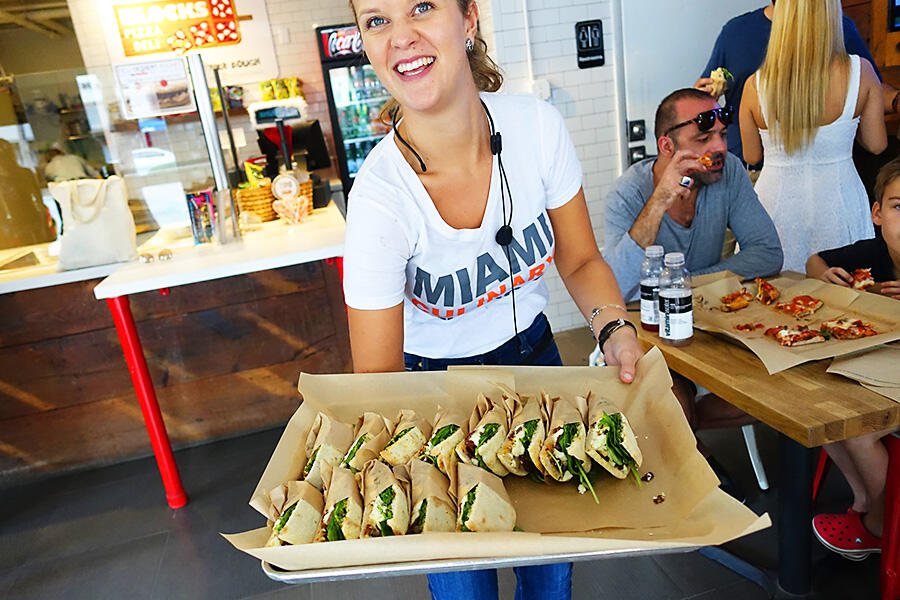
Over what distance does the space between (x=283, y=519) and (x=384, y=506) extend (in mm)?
160

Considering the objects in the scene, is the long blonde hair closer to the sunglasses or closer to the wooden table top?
the sunglasses

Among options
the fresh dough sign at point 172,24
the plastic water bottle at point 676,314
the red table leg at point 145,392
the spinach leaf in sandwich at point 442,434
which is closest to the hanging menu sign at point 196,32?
the fresh dough sign at point 172,24

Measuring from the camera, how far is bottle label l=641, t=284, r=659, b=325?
1.83 meters

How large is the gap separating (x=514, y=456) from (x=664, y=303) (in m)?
0.81

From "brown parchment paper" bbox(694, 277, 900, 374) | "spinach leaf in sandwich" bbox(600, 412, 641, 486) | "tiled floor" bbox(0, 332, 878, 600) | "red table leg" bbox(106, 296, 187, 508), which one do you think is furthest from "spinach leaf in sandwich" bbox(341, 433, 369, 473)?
"red table leg" bbox(106, 296, 187, 508)

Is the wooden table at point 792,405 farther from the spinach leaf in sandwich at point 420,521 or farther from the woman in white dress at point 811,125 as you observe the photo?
the woman in white dress at point 811,125

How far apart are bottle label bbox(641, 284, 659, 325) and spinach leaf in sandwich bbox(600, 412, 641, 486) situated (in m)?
0.81

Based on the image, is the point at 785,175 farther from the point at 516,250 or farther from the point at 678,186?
the point at 516,250

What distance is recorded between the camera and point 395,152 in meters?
1.33

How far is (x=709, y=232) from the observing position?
237 cm

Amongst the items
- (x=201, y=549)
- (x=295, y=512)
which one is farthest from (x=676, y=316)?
(x=201, y=549)

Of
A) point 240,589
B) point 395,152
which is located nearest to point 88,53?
point 240,589

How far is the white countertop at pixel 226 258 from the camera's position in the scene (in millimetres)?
2625

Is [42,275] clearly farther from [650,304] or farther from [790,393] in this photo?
[790,393]
